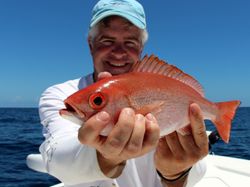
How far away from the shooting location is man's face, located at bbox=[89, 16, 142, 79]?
317 centimetres

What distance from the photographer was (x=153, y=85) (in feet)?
6.69

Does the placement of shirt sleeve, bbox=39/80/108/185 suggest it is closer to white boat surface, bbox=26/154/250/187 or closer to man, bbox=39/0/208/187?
man, bbox=39/0/208/187

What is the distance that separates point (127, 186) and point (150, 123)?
1.34 meters

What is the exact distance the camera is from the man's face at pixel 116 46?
317 centimetres

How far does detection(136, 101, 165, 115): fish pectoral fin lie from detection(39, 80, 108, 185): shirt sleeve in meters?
0.41

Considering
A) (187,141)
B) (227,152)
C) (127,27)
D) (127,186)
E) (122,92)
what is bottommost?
(227,152)

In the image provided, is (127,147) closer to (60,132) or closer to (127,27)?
(60,132)

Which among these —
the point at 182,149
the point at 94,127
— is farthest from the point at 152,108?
the point at 182,149

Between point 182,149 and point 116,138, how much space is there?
775 mm

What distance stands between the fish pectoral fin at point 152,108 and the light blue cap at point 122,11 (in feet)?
4.05

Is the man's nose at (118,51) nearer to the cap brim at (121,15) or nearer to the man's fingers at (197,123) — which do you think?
the cap brim at (121,15)

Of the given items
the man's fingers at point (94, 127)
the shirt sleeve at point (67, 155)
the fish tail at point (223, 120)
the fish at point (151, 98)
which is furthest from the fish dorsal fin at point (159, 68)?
the shirt sleeve at point (67, 155)

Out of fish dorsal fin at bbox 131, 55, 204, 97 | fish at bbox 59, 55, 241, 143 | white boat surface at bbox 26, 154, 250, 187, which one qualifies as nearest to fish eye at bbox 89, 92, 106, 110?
fish at bbox 59, 55, 241, 143

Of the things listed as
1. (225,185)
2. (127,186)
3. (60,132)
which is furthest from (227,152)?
(60,132)
